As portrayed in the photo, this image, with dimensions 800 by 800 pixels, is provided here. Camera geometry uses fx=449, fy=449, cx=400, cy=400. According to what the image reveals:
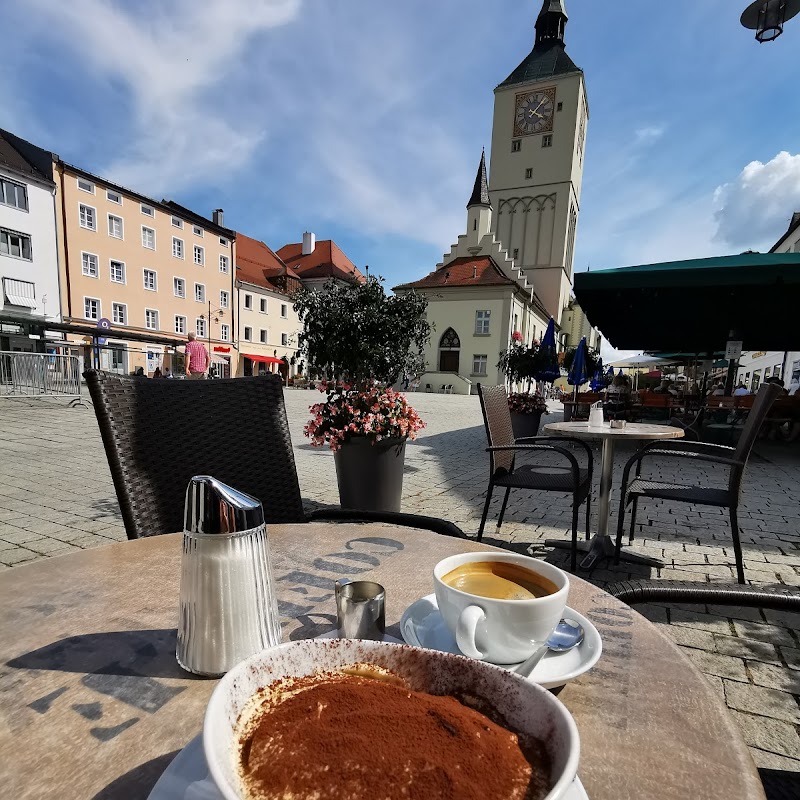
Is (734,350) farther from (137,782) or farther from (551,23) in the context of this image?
(551,23)

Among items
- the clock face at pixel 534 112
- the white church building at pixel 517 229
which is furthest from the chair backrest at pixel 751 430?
the clock face at pixel 534 112

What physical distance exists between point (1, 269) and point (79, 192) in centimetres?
585

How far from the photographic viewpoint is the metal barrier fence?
10.5m

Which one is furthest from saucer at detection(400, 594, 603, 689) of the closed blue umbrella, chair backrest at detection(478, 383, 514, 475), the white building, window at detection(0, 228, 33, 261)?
window at detection(0, 228, 33, 261)

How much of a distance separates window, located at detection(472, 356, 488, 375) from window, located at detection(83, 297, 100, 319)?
23.4 m

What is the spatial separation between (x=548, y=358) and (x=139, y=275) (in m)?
24.8

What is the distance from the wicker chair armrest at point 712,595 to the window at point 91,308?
93.1ft

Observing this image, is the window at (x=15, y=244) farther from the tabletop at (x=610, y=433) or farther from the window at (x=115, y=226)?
the tabletop at (x=610, y=433)

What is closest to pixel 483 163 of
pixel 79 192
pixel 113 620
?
pixel 79 192

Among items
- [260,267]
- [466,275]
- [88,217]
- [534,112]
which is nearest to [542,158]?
[534,112]

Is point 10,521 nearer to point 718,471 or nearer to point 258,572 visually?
point 258,572

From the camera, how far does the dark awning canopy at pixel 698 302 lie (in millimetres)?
5059

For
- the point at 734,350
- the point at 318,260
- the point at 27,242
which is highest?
the point at 318,260

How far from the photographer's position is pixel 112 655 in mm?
655
